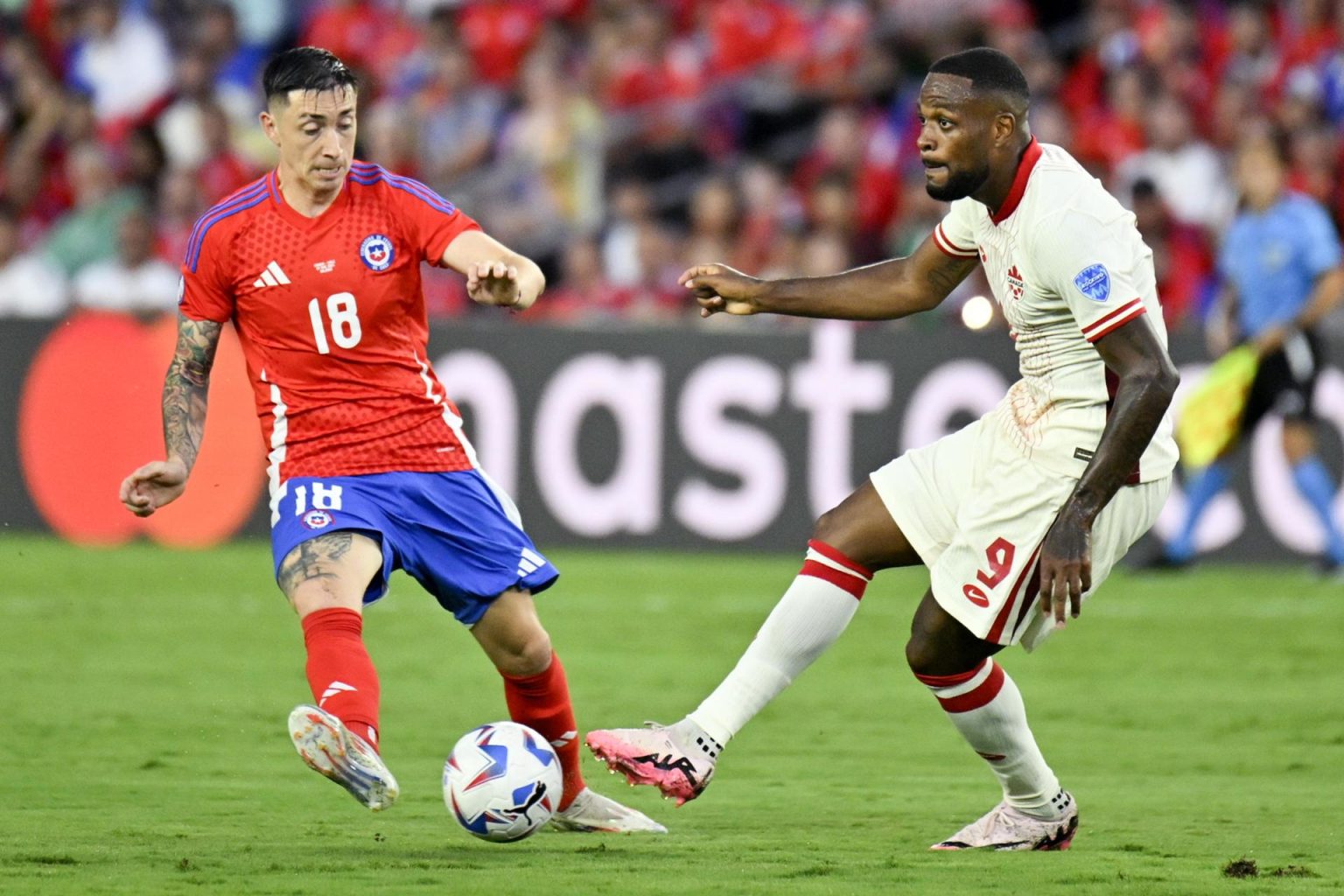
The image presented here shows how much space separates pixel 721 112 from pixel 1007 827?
1106 centimetres

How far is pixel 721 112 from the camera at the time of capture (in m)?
16.4

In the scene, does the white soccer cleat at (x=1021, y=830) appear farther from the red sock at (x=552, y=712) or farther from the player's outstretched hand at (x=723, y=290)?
the player's outstretched hand at (x=723, y=290)

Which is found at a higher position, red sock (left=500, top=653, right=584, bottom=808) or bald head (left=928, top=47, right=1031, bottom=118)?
bald head (left=928, top=47, right=1031, bottom=118)

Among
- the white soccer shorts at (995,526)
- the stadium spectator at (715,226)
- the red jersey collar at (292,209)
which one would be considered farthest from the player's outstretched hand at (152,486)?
the stadium spectator at (715,226)

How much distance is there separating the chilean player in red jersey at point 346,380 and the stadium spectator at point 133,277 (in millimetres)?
8900

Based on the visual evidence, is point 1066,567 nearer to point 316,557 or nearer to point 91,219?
point 316,557

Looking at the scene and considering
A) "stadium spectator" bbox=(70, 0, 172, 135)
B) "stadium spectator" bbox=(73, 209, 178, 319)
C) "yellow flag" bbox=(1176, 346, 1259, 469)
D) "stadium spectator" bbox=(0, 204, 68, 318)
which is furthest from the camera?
"stadium spectator" bbox=(70, 0, 172, 135)

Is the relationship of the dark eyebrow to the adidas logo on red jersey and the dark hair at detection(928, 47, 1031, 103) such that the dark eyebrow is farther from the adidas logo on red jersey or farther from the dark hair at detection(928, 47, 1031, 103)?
the dark hair at detection(928, 47, 1031, 103)

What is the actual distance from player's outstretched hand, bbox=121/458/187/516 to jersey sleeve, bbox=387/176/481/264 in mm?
886

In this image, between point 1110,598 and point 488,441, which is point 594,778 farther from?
point 488,441

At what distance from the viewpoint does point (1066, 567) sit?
5.37 meters

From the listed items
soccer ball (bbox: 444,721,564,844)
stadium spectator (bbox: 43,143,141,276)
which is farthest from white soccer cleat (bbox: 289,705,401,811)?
stadium spectator (bbox: 43,143,141,276)

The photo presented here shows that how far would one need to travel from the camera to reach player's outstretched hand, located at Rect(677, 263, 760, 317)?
19.5 feet

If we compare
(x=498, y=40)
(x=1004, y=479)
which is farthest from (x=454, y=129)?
(x=1004, y=479)
